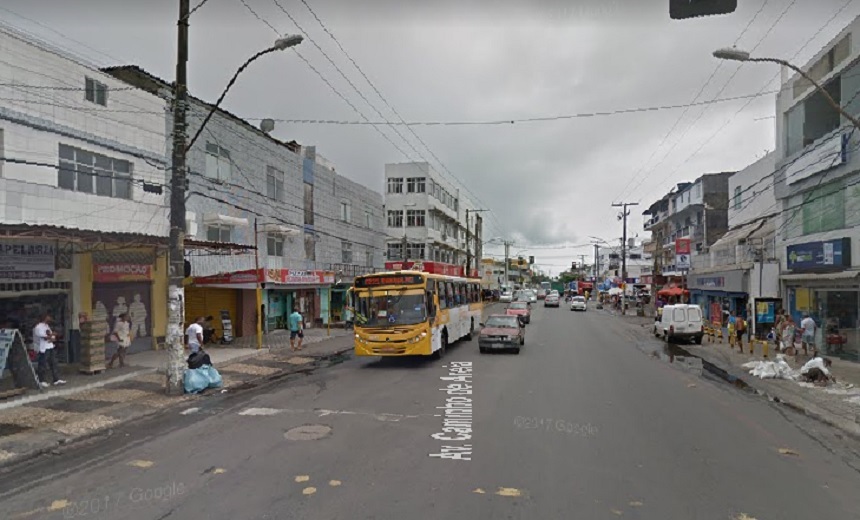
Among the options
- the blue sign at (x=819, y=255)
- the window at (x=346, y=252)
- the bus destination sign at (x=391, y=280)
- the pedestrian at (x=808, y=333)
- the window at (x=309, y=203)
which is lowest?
the pedestrian at (x=808, y=333)

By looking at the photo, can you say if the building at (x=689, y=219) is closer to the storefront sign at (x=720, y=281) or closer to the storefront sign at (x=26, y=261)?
the storefront sign at (x=720, y=281)

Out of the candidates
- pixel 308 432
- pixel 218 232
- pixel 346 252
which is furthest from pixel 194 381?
pixel 346 252

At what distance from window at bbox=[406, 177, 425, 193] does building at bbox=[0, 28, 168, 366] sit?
106 feet

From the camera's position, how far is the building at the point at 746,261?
910 inches

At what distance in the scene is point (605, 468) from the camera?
22.2ft

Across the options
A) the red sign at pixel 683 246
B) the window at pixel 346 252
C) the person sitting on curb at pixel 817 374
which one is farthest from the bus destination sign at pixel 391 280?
the red sign at pixel 683 246

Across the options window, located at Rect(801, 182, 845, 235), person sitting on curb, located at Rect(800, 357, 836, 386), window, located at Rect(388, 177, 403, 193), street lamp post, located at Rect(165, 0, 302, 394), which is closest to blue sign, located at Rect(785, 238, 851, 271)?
window, located at Rect(801, 182, 845, 235)

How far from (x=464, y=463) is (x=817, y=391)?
1065 centimetres

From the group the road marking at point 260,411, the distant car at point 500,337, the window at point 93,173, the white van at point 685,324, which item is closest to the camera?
the road marking at point 260,411

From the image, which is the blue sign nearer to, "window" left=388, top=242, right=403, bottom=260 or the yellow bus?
the yellow bus

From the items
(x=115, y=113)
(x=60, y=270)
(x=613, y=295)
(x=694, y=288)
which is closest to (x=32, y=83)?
(x=115, y=113)

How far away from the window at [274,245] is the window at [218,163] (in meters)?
4.16

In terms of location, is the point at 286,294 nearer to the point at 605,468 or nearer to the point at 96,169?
the point at 96,169

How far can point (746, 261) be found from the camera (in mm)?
25750
